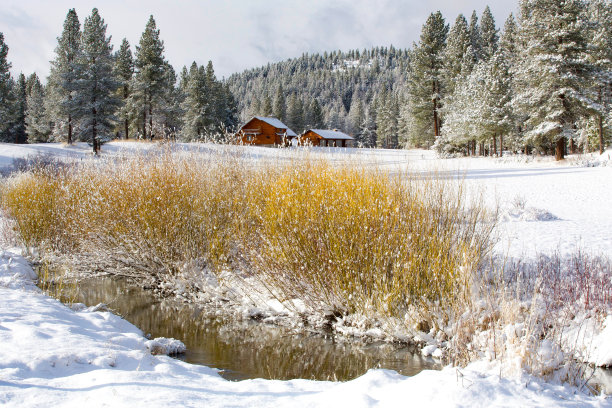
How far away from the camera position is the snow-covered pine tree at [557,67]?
2478 cm

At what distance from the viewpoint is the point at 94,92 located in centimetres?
3161

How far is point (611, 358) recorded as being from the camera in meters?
5.62

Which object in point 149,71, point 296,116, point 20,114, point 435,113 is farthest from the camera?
point 296,116

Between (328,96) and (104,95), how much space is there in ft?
350

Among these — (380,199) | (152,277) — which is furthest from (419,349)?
(152,277)

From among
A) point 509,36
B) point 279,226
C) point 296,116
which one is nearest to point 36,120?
point 296,116

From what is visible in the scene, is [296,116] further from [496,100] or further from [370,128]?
[496,100]

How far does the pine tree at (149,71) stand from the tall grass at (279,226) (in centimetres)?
3052

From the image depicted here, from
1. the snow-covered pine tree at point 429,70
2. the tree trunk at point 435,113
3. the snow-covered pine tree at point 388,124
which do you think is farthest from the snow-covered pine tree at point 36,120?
the snow-covered pine tree at point 388,124

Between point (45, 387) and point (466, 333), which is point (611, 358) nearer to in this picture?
point (466, 333)

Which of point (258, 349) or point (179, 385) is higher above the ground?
point (179, 385)

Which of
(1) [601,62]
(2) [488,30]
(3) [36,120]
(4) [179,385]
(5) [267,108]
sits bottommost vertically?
(4) [179,385]

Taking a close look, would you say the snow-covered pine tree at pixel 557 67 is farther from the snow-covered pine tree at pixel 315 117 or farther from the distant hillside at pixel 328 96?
the snow-covered pine tree at pixel 315 117

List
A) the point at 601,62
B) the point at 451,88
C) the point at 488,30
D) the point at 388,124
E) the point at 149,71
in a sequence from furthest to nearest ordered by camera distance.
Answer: the point at 388,124 → the point at 488,30 → the point at 451,88 → the point at 149,71 → the point at 601,62
